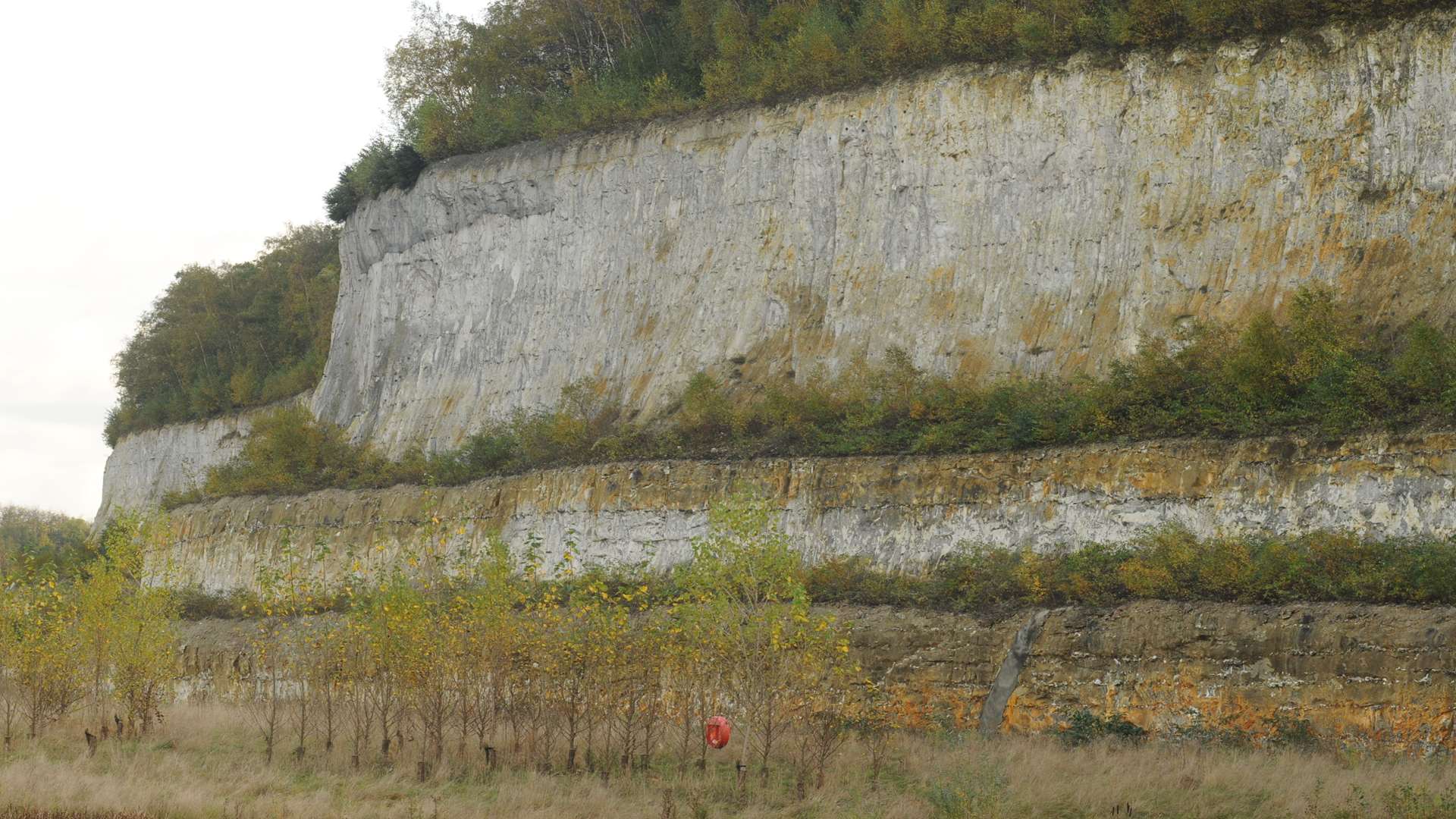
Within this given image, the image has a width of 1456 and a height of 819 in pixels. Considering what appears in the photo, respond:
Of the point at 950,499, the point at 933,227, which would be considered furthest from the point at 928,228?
the point at 950,499

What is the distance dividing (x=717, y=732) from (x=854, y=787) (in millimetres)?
2730

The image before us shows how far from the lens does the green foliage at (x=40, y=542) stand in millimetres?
62609

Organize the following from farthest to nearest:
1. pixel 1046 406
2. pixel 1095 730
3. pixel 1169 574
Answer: pixel 1046 406 → pixel 1169 574 → pixel 1095 730

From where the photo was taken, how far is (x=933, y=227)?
4003 cm

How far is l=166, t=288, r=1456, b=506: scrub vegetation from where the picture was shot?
29578 millimetres

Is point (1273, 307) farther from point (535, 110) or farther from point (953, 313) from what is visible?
point (535, 110)

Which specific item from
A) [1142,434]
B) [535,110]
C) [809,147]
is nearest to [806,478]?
[1142,434]

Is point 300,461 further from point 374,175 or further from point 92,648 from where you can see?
point 92,648

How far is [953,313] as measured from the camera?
127 feet

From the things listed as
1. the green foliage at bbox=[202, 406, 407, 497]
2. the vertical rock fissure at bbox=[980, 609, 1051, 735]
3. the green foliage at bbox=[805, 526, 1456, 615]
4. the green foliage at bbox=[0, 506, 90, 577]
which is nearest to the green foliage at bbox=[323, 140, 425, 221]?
the green foliage at bbox=[202, 406, 407, 497]

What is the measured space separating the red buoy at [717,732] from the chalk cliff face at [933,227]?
14.0 meters

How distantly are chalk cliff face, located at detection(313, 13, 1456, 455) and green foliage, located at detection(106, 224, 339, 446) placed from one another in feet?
53.4

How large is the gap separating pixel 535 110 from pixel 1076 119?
22.8m

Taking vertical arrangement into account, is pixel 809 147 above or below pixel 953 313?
above
